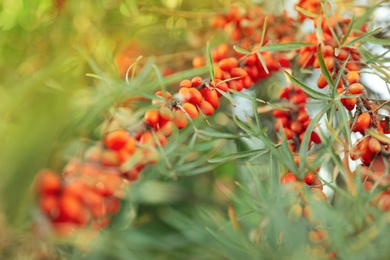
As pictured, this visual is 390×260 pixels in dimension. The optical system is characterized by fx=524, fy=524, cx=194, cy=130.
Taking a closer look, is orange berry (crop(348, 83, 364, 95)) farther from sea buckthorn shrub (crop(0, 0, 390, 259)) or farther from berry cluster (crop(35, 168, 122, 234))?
berry cluster (crop(35, 168, 122, 234))

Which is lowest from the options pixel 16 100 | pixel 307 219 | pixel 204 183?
pixel 204 183

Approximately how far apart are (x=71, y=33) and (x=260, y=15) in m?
0.24

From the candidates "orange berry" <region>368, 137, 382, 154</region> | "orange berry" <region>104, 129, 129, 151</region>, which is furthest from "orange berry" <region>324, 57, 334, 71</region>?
"orange berry" <region>104, 129, 129, 151</region>

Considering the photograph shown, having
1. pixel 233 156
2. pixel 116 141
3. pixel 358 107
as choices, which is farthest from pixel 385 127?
pixel 116 141

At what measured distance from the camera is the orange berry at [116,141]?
35 cm

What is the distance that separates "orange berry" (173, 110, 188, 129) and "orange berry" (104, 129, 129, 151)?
68mm

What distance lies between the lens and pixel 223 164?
0.45 metres

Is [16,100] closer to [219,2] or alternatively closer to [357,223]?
[357,223]

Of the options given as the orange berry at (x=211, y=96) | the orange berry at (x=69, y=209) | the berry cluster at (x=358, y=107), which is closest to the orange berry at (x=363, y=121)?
the berry cluster at (x=358, y=107)

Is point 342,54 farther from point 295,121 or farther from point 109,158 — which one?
point 109,158

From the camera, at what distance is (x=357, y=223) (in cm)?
33

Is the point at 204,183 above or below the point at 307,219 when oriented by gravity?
below

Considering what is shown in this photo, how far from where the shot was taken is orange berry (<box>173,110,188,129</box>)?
417 millimetres

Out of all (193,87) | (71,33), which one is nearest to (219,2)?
(71,33)
